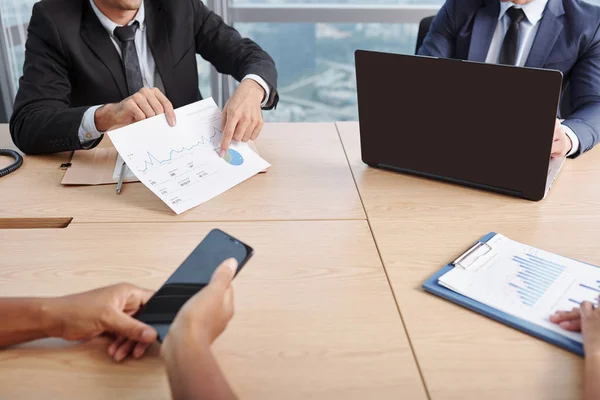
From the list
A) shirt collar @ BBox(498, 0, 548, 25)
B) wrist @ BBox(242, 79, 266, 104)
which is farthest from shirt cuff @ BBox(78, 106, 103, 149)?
shirt collar @ BBox(498, 0, 548, 25)

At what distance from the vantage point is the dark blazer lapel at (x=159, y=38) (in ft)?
5.60

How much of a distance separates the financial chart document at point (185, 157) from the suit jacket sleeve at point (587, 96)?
32.1 inches

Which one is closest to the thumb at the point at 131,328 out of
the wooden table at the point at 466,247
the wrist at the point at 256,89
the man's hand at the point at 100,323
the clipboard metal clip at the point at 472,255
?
the man's hand at the point at 100,323

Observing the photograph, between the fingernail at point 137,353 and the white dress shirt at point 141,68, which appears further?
the white dress shirt at point 141,68

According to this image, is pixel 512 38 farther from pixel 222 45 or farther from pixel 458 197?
pixel 222 45

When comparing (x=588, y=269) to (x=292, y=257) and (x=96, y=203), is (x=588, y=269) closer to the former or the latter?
(x=292, y=257)

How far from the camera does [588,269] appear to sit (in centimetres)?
93

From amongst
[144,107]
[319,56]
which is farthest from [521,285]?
[319,56]

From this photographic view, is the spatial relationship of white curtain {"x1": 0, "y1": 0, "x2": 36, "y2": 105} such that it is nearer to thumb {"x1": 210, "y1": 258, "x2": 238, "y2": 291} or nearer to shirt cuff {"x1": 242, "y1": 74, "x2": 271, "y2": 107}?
shirt cuff {"x1": 242, "y1": 74, "x2": 271, "y2": 107}

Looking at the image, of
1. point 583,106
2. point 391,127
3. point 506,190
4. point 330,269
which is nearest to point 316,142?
point 391,127

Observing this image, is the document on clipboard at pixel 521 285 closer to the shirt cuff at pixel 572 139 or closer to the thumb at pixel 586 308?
the thumb at pixel 586 308

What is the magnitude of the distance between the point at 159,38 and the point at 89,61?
0.78 ft

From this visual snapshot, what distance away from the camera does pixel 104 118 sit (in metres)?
1.33

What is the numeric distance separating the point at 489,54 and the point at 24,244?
4.63 feet
